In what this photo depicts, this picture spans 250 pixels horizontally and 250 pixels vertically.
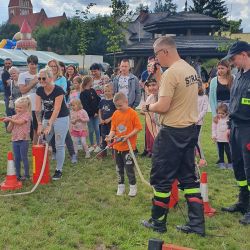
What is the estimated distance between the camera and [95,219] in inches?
199

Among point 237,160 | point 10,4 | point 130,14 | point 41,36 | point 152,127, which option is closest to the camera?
point 237,160

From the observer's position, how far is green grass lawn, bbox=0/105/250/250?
14.3ft

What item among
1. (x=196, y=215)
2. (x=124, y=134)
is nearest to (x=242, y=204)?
(x=196, y=215)

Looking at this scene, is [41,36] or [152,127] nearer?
[152,127]

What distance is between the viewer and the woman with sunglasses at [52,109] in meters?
6.46

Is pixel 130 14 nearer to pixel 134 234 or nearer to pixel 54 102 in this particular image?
pixel 54 102

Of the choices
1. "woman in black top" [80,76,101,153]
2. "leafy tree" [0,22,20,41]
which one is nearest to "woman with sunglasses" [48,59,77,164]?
"woman in black top" [80,76,101,153]

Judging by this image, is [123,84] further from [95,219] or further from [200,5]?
[200,5]

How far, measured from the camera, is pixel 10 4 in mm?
137875

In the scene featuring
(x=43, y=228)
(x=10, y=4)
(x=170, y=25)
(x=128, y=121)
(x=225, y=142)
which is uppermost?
(x=10, y=4)

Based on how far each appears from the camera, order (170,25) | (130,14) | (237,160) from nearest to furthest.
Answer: (237,160)
(130,14)
(170,25)

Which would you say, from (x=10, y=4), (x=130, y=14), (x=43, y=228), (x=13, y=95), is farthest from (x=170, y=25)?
(x=10, y=4)

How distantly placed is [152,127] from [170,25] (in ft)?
96.7

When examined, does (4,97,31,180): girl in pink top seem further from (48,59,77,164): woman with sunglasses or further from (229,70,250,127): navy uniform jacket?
(229,70,250,127): navy uniform jacket
